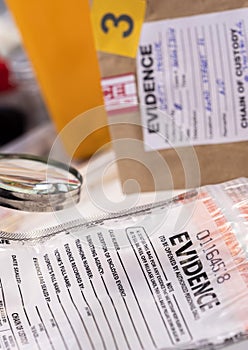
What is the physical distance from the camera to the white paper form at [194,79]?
399mm

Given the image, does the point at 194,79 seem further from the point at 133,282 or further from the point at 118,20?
the point at 133,282

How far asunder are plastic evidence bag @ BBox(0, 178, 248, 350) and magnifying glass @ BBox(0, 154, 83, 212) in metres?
Answer: 0.03

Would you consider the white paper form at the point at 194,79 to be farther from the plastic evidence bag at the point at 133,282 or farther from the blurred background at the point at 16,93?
the blurred background at the point at 16,93

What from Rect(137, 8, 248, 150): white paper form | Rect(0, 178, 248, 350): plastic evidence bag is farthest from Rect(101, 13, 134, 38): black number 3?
Rect(0, 178, 248, 350): plastic evidence bag

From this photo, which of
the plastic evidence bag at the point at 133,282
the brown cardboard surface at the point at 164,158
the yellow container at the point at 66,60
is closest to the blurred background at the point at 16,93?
the yellow container at the point at 66,60

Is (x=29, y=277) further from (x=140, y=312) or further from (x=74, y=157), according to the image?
(x=74, y=157)

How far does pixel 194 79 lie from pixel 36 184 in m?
0.14

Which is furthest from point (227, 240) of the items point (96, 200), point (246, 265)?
point (96, 200)

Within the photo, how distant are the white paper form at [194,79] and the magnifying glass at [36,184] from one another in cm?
9

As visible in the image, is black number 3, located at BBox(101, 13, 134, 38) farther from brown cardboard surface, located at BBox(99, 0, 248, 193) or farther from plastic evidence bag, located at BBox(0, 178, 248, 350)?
plastic evidence bag, located at BBox(0, 178, 248, 350)

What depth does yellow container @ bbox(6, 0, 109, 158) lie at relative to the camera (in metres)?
0.48

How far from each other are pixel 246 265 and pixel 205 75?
17 centimetres

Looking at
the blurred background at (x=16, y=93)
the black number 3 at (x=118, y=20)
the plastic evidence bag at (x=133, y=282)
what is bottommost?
the blurred background at (x=16, y=93)

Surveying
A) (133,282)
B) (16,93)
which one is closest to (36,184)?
(133,282)
